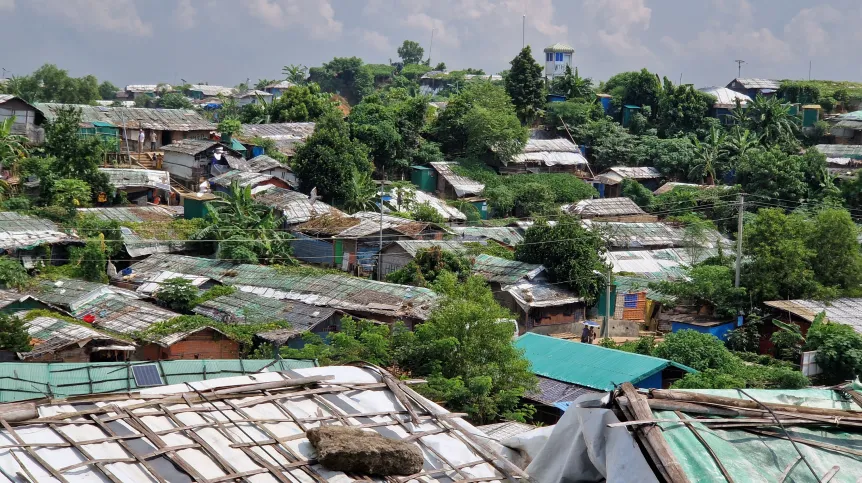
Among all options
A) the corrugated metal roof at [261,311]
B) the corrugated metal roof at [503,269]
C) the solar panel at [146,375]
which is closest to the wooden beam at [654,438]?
the solar panel at [146,375]

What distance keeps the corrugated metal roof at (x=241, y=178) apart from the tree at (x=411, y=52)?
4830 cm

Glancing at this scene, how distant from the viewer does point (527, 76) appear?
38.4 m

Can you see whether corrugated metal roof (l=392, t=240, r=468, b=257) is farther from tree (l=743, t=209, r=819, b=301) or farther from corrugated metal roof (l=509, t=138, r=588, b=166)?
corrugated metal roof (l=509, t=138, r=588, b=166)

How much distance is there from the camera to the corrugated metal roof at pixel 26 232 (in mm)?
22016

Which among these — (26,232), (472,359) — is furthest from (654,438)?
(26,232)

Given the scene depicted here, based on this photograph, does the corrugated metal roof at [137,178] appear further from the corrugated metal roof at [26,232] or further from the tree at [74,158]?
the corrugated metal roof at [26,232]

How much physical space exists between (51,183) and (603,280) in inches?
605

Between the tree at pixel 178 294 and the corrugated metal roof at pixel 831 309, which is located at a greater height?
the tree at pixel 178 294

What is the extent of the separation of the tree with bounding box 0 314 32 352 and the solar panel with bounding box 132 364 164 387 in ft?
18.3

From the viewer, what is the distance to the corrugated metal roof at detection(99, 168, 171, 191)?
28375 mm

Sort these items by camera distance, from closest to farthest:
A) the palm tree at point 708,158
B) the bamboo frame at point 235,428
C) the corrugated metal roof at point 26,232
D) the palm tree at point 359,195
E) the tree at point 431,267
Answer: the bamboo frame at point 235,428
the corrugated metal roof at point 26,232
the tree at point 431,267
the palm tree at point 359,195
the palm tree at point 708,158

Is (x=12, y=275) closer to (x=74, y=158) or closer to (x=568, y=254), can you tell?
(x=74, y=158)

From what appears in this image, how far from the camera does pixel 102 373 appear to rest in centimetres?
1008

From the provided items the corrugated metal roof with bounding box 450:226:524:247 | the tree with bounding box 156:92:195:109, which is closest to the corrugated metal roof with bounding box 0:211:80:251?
the corrugated metal roof with bounding box 450:226:524:247
